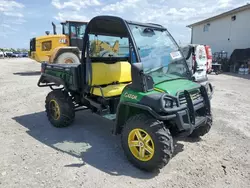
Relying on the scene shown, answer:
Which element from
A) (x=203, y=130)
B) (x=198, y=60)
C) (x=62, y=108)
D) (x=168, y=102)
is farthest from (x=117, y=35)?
(x=198, y=60)

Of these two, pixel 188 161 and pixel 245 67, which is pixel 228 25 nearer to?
pixel 245 67

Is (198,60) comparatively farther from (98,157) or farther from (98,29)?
(98,157)

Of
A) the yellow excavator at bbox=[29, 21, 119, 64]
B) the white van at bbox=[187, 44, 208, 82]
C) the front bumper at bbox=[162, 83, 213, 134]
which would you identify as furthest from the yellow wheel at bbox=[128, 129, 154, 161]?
the yellow excavator at bbox=[29, 21, 119, 64]

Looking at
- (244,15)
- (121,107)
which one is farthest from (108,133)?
(244,15)

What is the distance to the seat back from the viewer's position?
449cm

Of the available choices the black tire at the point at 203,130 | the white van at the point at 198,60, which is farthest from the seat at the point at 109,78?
the white van at the point at 198,60

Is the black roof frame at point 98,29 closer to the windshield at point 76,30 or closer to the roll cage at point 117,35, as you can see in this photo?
the roll cage at point 117,35

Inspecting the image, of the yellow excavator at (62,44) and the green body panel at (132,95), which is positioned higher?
the yellow excavator at (62,44)

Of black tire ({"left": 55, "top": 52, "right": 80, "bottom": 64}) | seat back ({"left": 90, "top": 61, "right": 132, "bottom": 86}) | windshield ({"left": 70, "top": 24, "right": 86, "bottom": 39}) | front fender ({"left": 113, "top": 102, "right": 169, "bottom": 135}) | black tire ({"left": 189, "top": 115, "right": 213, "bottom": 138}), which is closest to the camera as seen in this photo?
front fender ({"left": 113, "top": 102, "right": 169, "bottom": 135})

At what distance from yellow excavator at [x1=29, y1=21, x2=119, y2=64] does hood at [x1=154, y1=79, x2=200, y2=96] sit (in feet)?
29.5

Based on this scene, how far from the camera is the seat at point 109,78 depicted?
428 centimetres

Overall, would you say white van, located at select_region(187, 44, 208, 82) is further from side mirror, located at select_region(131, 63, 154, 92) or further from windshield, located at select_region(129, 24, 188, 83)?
side mirror, located at select_region(131, 63, 154, 92)

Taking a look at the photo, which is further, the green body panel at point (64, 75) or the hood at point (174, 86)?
the green body panel at point (64, 75)

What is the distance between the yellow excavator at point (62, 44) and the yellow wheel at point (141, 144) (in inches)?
363
